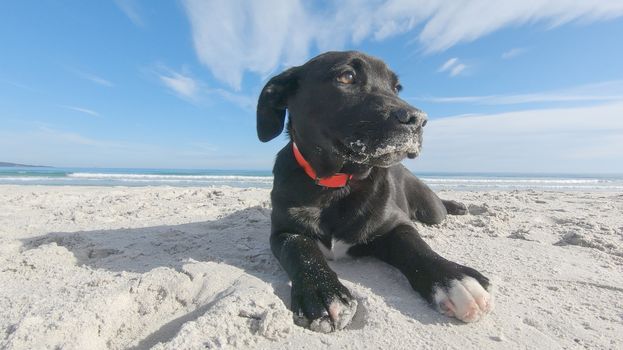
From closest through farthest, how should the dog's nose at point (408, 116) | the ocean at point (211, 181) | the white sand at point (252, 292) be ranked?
the white sand at point (252, 292) < the dog's nose at point (408, 116) < the ocean at point (211, 181)

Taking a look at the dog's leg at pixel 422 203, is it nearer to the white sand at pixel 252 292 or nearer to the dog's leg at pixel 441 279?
the white sand at pixel 252 292

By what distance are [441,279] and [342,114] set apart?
1.28m

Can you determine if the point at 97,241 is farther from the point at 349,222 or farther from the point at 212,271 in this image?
the point at 349,222

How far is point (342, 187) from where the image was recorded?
275 cm

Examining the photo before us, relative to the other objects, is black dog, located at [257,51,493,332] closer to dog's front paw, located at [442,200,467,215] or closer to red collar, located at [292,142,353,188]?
red collar, located at [292,142,353,188]

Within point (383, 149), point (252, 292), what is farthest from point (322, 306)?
point (383, 149)

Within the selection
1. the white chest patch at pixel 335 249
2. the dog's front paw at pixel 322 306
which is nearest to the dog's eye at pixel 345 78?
the white chest patch at pixel 335 249

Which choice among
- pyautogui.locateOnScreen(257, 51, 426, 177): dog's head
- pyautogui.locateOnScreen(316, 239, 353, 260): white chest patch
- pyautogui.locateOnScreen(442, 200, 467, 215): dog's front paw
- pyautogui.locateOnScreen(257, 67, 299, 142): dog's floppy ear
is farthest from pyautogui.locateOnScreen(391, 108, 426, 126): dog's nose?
pyautogui.locateOnScreen(442, 200, 467, 215): dog's front paw

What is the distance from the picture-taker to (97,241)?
3.35 m

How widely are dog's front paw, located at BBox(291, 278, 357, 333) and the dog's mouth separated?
0.87 m

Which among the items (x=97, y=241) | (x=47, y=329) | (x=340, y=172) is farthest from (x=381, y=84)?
(x=97, y=241)

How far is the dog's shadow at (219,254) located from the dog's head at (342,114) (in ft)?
Answer: 2.55

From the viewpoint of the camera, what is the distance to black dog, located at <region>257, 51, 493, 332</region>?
1.82m

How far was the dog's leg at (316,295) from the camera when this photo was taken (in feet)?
5.45
